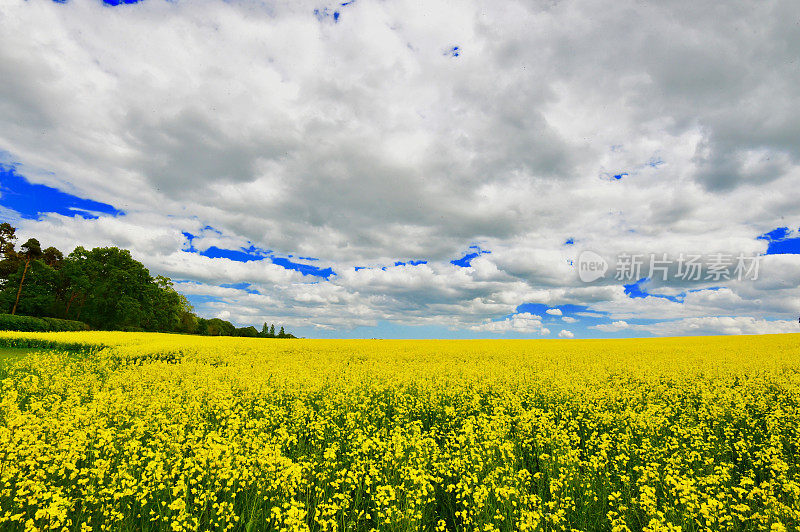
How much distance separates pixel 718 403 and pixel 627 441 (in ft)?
20.8

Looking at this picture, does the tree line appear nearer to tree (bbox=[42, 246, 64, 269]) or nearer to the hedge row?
tree (bbox=[42, 246, 64, 269])

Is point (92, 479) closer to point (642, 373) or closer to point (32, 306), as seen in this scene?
point (642, 373)

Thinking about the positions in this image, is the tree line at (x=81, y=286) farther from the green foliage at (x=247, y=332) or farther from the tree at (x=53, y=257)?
the green foliage at (x=247, y=332)

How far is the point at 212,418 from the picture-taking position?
973 centimetres

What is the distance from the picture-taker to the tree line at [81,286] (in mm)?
46719

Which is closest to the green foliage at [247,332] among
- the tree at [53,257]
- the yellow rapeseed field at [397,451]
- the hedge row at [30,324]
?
the tree at [53,257]

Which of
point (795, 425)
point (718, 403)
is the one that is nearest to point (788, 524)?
point (795, 425)

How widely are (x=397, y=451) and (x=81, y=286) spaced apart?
57500 millimetres

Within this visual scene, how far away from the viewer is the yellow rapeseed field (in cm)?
506

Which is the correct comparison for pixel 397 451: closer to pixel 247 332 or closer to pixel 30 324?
pixel 30 324

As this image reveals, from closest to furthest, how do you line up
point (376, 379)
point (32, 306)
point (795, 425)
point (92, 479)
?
point (92, 479)
point (795, 425)
point (376, 379)
point (32, 306)

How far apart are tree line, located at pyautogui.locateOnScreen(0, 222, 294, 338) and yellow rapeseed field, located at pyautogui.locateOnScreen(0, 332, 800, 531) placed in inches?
1468

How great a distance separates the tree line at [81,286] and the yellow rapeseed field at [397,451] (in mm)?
37275

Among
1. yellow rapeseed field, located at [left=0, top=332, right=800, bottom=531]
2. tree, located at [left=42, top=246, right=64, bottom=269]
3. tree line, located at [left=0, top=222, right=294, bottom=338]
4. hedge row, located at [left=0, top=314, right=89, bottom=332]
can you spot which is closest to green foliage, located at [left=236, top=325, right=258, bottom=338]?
tree line, located at [left=0, top=222, right=294, bottom=338]
